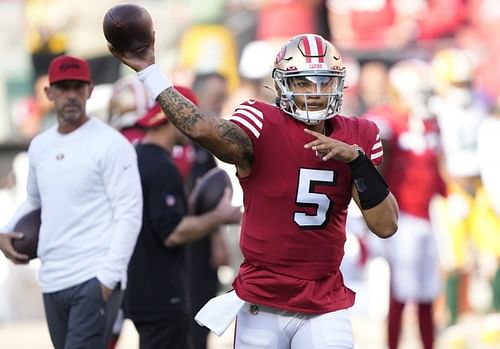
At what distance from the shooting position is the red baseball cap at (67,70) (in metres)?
5.82

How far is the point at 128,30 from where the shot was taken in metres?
4.60

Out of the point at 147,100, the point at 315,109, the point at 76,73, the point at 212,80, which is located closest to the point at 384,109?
the point at 212,80

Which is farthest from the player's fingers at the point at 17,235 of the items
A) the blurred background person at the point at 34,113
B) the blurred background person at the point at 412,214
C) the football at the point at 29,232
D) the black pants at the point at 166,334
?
the blurred background person at the point at 34,113

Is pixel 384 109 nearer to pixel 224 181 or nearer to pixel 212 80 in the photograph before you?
pixel 212 80

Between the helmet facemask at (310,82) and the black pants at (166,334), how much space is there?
1.76 m

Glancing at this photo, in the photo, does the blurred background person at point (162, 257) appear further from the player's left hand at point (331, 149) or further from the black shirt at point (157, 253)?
the player's left hand at point (331, 149)

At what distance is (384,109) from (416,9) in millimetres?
3943

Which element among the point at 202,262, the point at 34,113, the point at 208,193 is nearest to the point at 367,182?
the point at 208,193

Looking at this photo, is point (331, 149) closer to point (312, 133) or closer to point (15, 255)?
point (312, 133)

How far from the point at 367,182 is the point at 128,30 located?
1.05 meters

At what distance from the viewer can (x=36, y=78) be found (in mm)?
12531

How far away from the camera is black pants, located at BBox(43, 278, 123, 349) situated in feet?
18.3

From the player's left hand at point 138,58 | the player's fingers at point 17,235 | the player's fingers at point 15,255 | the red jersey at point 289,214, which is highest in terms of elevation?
the player's left hand at point 138,58

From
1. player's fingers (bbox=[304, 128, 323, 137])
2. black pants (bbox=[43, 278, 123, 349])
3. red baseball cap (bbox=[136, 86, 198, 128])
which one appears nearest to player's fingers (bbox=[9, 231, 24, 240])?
black pants (bbox=[43, 278, 123, 349])
